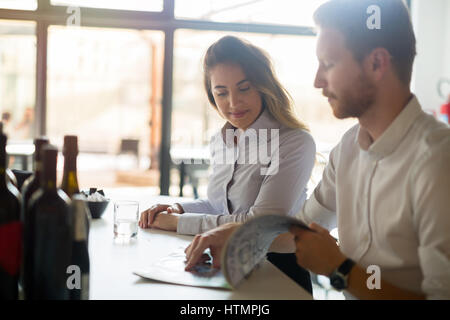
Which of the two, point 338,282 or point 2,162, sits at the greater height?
point 2,162

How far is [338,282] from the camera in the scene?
1092 millimetres

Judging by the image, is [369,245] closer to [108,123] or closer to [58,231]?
[58,231]

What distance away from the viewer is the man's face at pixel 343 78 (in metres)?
1.21

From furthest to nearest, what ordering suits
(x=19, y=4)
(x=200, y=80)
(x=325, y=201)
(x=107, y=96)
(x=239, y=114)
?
(x=107, y=96) < (x=200, y=80) < (x=19, y=4) < (x=239, y=114) < (x=325, y=201)

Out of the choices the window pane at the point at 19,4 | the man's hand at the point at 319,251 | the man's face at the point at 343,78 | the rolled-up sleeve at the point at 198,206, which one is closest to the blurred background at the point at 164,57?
the window pane at the point at 19,4

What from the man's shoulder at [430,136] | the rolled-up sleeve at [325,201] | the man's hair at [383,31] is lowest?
the rolled-up sleeve at [325,201]

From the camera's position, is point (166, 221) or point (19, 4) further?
point (19, 4)

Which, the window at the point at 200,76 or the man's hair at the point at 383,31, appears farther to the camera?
the window at the point at 200,76

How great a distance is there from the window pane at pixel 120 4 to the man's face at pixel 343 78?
3.19 metres

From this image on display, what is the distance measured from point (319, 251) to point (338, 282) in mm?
80

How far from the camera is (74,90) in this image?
4699 mm

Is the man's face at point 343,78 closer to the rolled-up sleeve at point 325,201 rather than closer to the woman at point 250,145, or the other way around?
the rolled-up sleeve at point 325,201

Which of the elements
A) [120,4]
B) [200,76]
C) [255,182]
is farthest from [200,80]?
[255,182]

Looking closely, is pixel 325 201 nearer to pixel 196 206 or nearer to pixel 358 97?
pixel 358 97
